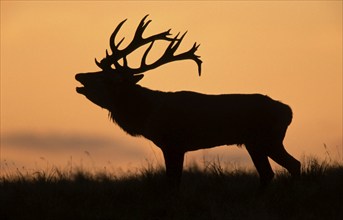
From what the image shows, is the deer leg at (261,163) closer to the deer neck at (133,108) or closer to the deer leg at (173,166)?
the deer leg at (173,166)

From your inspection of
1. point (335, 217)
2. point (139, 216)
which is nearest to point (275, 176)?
point (335, 217)

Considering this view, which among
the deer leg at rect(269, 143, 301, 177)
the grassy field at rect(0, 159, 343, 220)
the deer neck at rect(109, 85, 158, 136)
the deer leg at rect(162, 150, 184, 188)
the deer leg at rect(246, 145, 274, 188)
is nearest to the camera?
the grassy field at rect(0, 159, 343, 220)

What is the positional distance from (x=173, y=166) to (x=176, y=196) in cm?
85

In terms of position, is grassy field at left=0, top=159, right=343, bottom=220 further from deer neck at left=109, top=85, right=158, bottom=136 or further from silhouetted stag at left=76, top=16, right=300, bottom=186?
deer neck at left=109, top=85, right=158, bottom=136

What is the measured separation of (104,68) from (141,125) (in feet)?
3.79

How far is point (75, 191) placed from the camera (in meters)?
11.3

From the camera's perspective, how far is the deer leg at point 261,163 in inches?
470

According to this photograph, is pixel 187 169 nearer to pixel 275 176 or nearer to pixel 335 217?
pixel 275 176

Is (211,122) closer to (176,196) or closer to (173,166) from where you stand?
(173,166)

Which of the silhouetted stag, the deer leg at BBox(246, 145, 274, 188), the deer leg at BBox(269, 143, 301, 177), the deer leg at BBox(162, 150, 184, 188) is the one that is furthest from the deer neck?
the deer leg at BBox(269, 143, 301, 177)

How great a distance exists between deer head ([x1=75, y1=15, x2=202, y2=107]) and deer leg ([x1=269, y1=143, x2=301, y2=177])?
1827 mm

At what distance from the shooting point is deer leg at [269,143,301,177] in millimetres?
12031

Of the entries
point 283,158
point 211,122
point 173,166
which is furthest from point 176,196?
point 283,158

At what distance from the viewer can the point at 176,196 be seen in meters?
10.8
